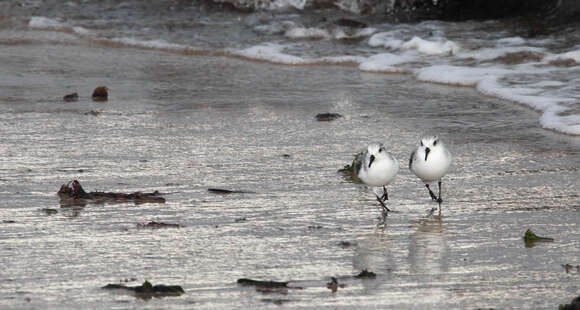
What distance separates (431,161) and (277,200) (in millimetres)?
948

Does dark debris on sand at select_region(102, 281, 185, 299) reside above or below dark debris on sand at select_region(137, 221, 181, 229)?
below

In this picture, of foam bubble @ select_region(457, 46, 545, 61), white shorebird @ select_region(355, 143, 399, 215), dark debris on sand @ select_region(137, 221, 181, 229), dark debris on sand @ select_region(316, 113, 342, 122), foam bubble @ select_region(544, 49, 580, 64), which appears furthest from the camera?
foam bubble @ select_region(457, 46, 545, 61)

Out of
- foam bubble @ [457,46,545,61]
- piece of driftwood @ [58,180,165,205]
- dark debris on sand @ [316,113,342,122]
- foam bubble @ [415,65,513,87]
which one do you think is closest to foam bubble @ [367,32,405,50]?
foam bubble @ [457,46,545,61]

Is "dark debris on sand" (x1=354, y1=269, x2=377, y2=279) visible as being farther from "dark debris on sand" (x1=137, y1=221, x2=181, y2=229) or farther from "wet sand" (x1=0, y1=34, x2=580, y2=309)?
"dark debris on sand" (x1=137, y1=221, x2=181, y2=229)

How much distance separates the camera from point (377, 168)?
5320mm

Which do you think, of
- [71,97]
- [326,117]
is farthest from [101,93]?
[326,117]

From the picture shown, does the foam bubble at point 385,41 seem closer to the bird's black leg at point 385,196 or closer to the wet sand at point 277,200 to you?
the wet sand at point 277,200

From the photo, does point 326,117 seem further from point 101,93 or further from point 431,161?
point 431,161

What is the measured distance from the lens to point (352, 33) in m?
14.1

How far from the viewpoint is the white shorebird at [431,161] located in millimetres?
5477

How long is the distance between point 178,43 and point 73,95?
485 cm

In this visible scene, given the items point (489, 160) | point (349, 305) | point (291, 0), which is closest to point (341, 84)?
point (489, 160)

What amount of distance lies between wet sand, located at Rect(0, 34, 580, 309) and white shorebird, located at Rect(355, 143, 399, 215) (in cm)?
16

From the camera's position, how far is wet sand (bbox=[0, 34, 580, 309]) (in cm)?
402
